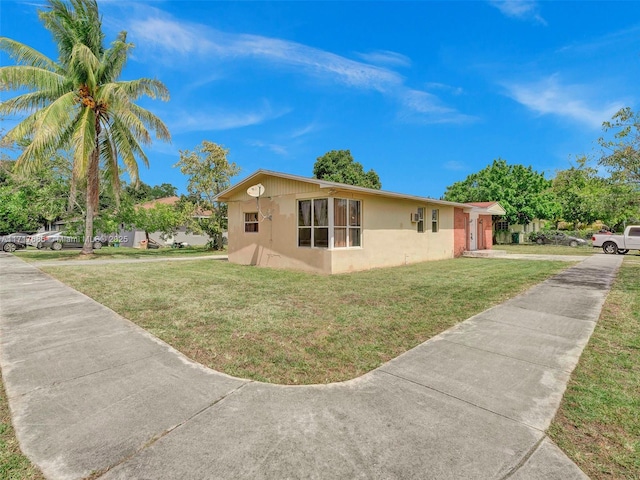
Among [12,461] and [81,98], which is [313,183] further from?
[81,98]

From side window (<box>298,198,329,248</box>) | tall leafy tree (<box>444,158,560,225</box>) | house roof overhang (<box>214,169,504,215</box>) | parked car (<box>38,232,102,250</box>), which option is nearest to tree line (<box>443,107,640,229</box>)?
tall leafy tree (<box>444,158,560,225</box>)

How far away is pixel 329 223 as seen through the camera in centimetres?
1007

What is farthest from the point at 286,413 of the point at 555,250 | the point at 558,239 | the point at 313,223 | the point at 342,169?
the point at 342,169

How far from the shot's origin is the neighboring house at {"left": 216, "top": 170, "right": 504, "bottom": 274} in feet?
34.1

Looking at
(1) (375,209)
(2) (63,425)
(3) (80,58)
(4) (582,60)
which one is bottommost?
(2) (63,425)

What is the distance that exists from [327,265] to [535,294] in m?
5.66

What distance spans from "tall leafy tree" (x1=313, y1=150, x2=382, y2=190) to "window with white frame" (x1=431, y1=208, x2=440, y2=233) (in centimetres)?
1909

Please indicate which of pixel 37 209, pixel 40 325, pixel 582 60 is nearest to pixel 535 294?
pixel 40 325

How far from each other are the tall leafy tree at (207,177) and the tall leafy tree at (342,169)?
1424cm

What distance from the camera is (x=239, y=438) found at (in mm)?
2189

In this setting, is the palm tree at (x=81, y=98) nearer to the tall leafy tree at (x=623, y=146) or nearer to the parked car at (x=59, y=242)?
the parked car at (x=59, y=242)

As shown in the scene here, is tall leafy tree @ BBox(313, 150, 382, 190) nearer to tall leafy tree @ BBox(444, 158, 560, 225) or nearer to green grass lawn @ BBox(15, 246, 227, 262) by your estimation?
tall leafy tree @ BBox(444, 158, 560, 225)

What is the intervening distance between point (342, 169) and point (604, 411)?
3394 cm

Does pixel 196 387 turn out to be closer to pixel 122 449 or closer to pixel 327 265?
pixel 122 449
